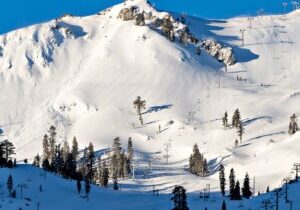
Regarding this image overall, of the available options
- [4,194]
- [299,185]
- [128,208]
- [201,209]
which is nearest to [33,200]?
[4,194]

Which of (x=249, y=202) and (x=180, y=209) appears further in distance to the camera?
(x=249, y=202)

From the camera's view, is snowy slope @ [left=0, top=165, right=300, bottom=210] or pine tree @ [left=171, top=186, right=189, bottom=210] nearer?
pine tree @ [left=171, top=186, right=189, bottom=210]

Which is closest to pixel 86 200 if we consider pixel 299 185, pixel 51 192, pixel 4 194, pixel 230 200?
pixel 51 192

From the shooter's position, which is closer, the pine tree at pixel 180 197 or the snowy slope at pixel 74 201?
the pine tree at pixel 180 197

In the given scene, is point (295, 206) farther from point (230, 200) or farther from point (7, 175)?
point (7, 175)

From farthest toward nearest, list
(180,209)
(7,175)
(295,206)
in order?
(7,175) < (295,206) < (180,209)

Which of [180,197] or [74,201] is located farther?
[74,201]

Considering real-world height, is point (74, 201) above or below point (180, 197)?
below

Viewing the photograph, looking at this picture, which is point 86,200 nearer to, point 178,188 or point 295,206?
point 178,188


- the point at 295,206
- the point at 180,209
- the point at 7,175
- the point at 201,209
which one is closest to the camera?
the point at 180,209
